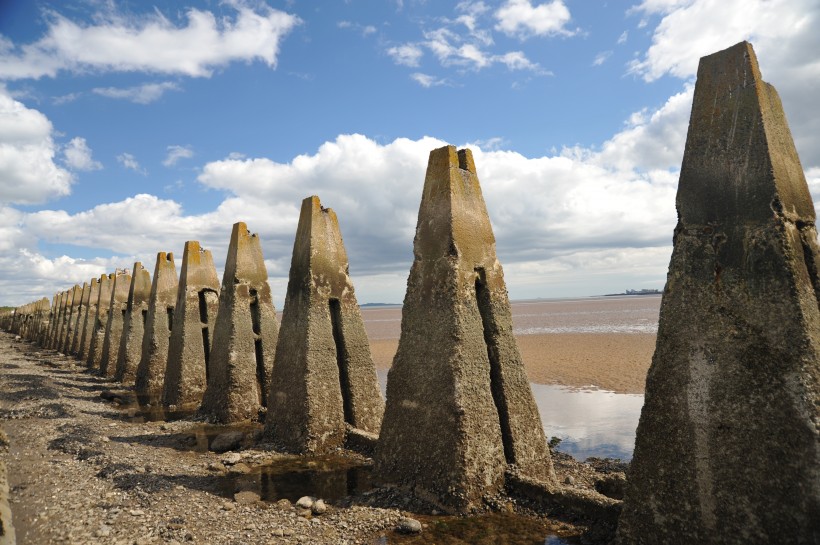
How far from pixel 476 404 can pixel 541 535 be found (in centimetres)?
161

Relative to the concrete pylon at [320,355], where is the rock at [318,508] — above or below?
below

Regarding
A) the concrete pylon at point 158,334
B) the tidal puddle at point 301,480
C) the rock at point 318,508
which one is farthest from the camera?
the concrete pylon at point 158,334

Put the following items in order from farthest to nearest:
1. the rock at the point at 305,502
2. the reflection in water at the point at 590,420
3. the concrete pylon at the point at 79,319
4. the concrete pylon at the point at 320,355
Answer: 1. the concrete pylon at the point at 79,319
2. the reflection in water at the point at 590,420
3. the concrete pylon at the point at 320,355
4. the rock at the point at 305,502

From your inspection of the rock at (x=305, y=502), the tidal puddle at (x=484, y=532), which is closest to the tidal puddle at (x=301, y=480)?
the rock at (x=305, y=502)

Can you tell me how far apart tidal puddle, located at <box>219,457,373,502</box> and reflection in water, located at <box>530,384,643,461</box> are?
421 centimetres

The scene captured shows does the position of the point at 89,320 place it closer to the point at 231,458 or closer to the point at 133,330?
the point at 133,330

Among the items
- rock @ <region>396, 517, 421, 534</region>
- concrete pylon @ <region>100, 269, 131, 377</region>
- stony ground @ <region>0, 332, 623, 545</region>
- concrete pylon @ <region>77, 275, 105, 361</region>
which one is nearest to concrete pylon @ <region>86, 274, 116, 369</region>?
concrete pylon @ <region>100, 269, 131, 377</region>

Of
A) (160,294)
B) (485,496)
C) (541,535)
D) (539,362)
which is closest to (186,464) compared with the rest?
(485,496)

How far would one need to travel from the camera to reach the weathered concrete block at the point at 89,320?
28.7m

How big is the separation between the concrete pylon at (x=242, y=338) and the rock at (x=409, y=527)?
7059mm

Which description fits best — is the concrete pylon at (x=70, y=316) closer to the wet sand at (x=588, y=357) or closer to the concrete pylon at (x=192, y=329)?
the wet sand at (x=588, y=357)

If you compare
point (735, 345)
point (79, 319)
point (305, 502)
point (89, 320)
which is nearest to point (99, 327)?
point (89, 320)

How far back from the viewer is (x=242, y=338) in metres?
12.4

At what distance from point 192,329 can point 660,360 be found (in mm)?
12822
